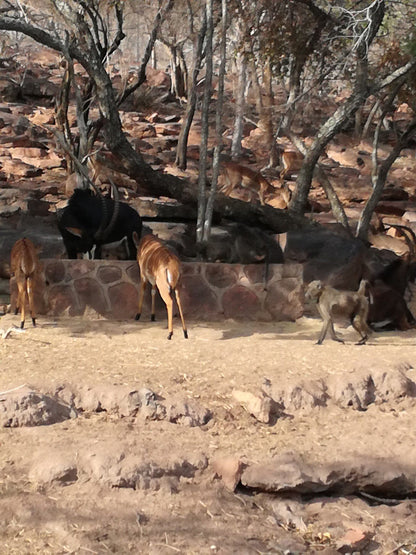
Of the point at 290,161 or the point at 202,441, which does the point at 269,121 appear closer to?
the point at 290,161

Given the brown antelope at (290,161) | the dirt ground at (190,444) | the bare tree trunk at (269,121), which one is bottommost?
the dirt ground at (190,444)

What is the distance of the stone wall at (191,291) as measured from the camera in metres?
8.88

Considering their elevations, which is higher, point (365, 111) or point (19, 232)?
point (365, 111)

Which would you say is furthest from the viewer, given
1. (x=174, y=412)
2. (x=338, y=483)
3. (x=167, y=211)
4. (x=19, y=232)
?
(x=167, y=211)

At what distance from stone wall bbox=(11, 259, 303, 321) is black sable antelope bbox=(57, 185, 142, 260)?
2.66 ft

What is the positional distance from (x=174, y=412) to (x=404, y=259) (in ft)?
16.8

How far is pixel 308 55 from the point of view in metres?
13.2

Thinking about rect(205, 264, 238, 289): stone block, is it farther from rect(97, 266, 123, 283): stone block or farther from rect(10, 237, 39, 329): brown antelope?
rect(10, 237, 39, 329): brown antelope

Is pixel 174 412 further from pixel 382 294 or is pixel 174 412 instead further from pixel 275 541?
pixel 382 294

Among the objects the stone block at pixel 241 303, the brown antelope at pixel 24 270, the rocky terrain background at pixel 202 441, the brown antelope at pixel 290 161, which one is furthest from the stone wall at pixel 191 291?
the brown antelope at pixel 290 161

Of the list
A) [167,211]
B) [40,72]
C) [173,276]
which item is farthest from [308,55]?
[40,72]

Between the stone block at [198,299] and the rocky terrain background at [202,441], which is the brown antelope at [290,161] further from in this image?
the rocky terrain background at [202,441]

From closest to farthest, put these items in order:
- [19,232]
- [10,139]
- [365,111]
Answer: [19,232] → [10,139] → [365,111]

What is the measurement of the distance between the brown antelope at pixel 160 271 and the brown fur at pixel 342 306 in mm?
1499
